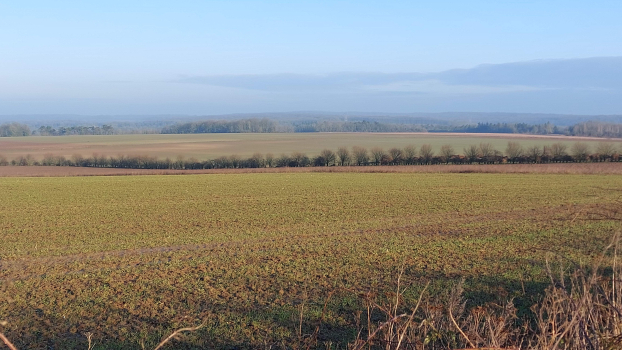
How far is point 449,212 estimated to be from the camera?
77.6 feet

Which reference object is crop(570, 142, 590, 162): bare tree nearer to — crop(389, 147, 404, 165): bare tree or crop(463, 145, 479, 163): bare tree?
crop(463, 145, 479, 163): bare tree

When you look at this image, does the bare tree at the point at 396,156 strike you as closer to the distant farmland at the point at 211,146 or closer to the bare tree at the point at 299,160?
the bare tree at the point at 299,160

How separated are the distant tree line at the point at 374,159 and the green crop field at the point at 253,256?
32062mm

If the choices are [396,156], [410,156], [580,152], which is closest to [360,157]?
[396,156]

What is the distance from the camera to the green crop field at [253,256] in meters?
9.31

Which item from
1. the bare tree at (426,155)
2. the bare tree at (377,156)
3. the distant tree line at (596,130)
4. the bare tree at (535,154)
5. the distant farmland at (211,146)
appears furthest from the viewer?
the distant tree line at (596,130)

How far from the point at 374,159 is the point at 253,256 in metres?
52.7

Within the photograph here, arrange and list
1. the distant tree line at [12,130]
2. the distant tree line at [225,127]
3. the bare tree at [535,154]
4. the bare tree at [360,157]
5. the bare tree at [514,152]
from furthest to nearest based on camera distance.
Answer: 1. the distant tree line at [225,127]
2. the distant tree line at [12,130]
3. the bare tree at [360,157]
4. the bare tree at [514,152]
5. the bare tree at [535,154]

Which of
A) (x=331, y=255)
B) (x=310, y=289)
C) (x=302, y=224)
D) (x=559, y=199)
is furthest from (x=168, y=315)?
(x=559, y=199)

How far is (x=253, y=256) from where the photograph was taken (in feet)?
49.2

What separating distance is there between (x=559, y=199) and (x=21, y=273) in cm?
2657

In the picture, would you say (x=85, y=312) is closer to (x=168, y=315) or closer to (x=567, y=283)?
(x=168, y=315)

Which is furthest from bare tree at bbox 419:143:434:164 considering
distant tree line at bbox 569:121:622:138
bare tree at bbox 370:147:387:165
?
distant tree line at bbox 569:121:622:138

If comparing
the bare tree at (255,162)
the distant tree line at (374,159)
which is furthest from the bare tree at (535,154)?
the bare tree at (255,162)
